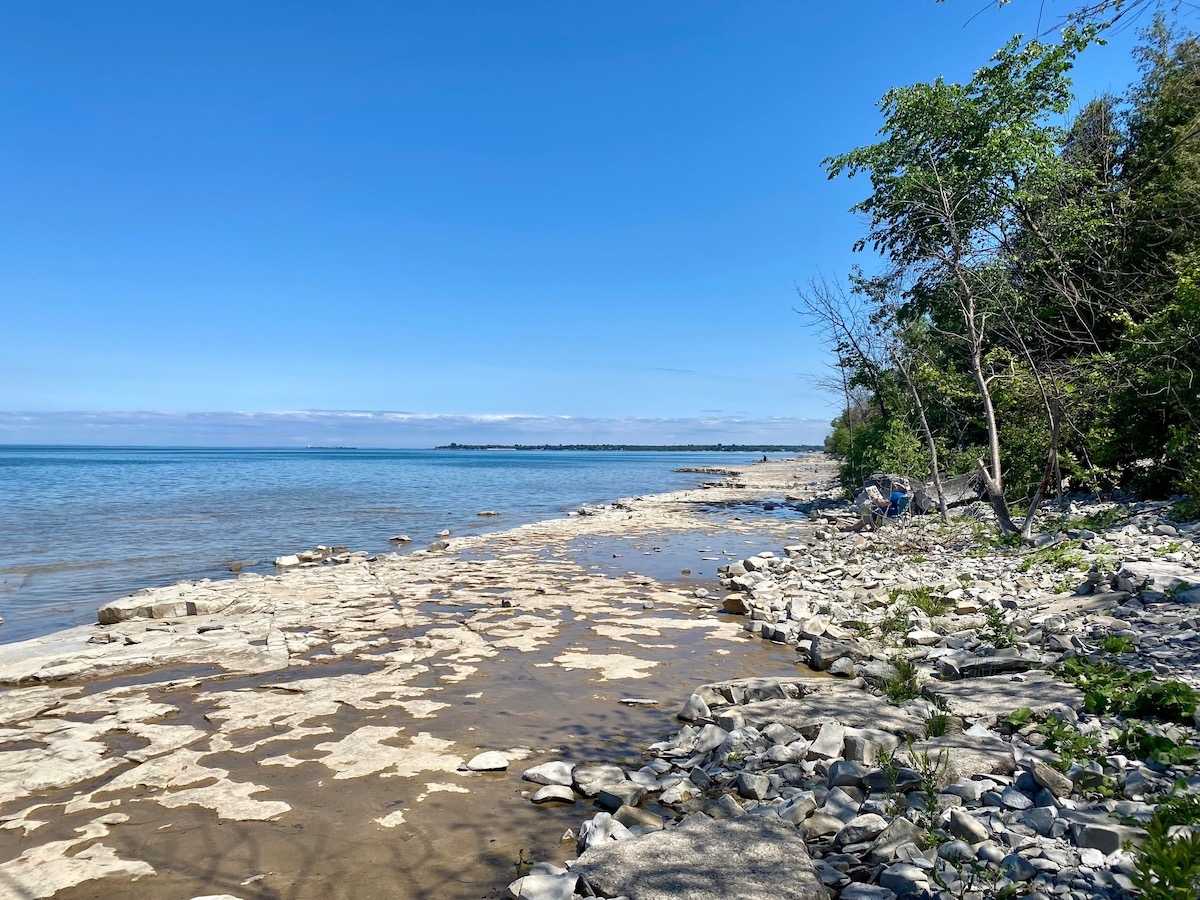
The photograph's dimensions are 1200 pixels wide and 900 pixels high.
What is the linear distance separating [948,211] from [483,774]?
444 inches

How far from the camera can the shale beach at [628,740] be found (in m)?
3.37

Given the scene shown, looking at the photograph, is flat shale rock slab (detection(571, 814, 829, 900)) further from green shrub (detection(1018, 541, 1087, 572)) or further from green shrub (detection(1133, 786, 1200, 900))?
green shrub (detection(1018, 541, 1087, 572))

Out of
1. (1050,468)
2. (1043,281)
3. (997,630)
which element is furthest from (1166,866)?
(1043,281)

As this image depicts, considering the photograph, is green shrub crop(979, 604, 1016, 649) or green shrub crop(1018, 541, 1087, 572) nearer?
green shrub crop(979, 604, 1016, 649)

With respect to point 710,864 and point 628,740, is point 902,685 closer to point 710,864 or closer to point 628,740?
point 628,740

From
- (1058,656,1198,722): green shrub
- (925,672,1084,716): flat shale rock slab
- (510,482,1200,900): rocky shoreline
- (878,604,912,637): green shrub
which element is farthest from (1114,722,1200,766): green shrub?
(878,604,912,637): green shrub

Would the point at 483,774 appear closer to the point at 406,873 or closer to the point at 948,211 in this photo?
the point at 406,873

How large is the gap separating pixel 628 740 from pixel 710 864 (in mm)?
2366

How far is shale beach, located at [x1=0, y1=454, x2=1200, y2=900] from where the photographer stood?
3367 millimetres

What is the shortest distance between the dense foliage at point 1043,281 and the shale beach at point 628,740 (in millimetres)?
3682

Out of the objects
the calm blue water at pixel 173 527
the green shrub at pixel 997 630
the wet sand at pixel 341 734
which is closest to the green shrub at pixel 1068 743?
the green shrub at pixel 997 630

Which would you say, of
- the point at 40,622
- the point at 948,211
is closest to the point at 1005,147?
the point at 948,211

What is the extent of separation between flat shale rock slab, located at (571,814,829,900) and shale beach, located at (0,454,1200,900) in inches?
0.6

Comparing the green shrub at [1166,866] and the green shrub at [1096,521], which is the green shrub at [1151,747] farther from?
the green shrub at [1096,521]
